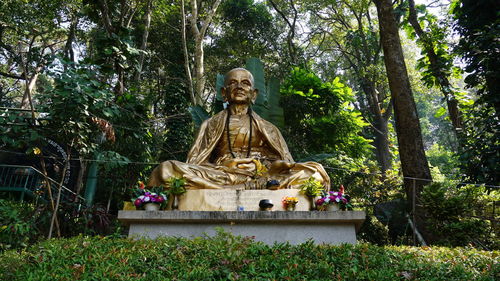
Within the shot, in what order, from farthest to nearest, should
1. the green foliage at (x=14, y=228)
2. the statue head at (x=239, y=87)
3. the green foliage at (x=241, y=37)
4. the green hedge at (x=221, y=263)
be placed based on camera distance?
the green foliage at (x=241, y=37) < the statue head at (x=239, y=87) < the green foliage at (x=14, y=228) < the green hedge at (x=221, y=263)

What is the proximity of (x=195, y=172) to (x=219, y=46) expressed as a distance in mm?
12706

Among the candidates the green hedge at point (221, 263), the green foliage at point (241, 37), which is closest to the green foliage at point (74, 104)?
the green hedge at point (221, 263)

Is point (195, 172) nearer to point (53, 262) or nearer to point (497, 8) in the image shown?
point (53, 262)

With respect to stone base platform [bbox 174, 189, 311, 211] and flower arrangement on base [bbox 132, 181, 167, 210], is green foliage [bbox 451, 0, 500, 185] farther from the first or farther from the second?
flower arrangement on base [bbox 132, 181, 167, 210]

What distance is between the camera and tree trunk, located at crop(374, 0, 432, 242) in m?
8.79

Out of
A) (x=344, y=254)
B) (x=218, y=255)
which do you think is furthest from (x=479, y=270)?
(x=218, y=255)

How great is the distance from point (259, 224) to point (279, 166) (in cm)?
138

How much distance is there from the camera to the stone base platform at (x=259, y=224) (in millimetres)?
5938

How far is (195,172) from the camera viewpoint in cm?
687

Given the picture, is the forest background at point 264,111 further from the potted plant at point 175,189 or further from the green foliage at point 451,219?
the potted plant at point 175,189

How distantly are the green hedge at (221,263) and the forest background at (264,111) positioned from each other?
2.78 metres

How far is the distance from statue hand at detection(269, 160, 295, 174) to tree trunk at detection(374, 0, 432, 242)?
259 centimetres

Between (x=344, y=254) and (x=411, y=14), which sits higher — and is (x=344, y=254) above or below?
below

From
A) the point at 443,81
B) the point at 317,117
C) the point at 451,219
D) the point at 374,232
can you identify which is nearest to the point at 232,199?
the point at 451,219
